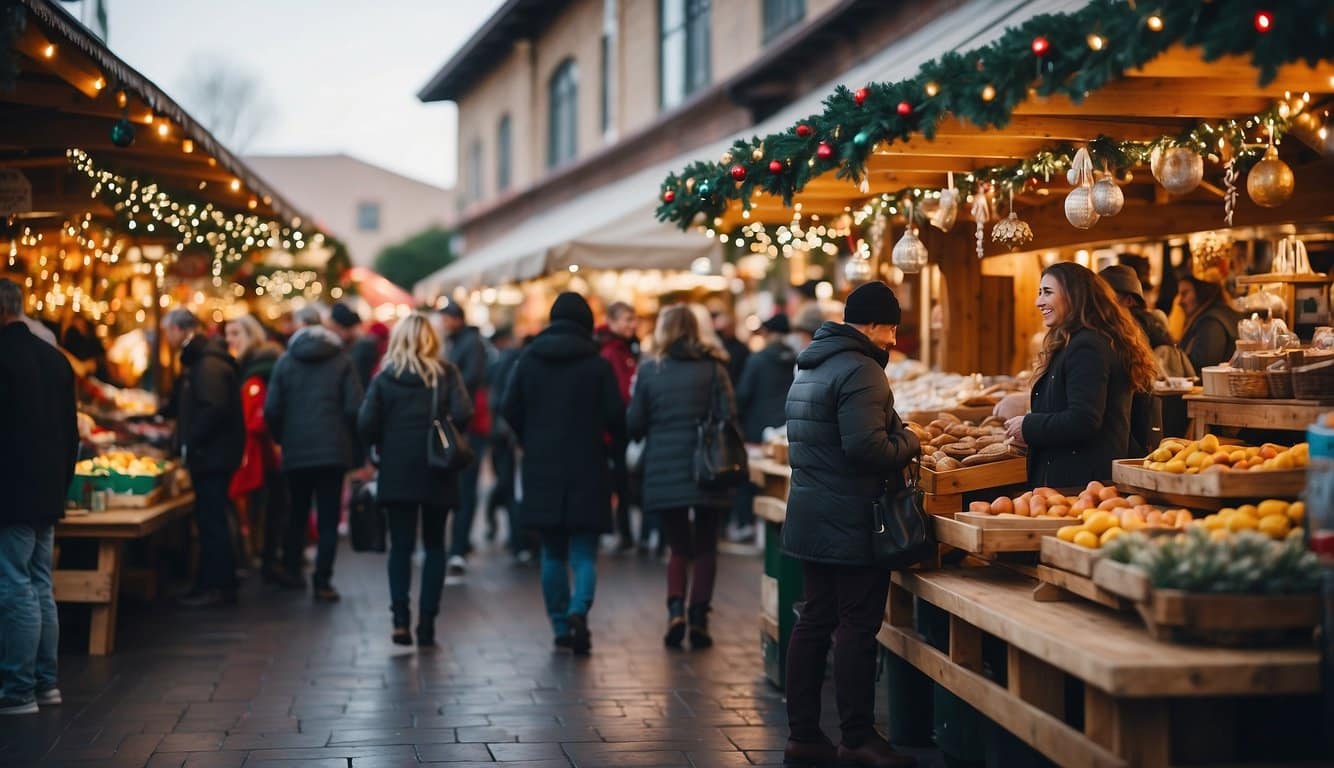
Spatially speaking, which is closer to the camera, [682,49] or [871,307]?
[871,307]

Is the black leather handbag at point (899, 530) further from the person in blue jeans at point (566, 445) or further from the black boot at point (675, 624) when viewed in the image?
the black boot at point (675, 624)

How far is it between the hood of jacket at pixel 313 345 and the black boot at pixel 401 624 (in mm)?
2434

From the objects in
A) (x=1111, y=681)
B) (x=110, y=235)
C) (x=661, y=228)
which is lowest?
(x=1111, y=681)

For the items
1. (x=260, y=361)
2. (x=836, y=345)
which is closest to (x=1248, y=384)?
(x=836, y=345)

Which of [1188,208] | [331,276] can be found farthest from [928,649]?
[331,276]

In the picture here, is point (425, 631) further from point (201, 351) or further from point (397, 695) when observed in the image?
point (201, 351)

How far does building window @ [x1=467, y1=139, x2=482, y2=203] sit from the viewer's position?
118ft

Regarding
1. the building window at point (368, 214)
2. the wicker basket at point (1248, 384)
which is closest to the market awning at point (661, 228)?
the wicker basket at point (1248, 384)

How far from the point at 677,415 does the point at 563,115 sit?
67.5ft

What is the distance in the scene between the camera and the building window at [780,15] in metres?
18.0

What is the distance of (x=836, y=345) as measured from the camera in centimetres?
621

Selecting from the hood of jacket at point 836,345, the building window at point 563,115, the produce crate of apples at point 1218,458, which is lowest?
the produce crate of apples at point 1218,458

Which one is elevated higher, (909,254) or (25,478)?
(909,254)

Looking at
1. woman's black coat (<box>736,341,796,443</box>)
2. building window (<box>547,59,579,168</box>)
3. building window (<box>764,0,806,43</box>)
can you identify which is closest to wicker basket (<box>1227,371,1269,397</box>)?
woman's black coat (<box>736,341,796,443</box>)
